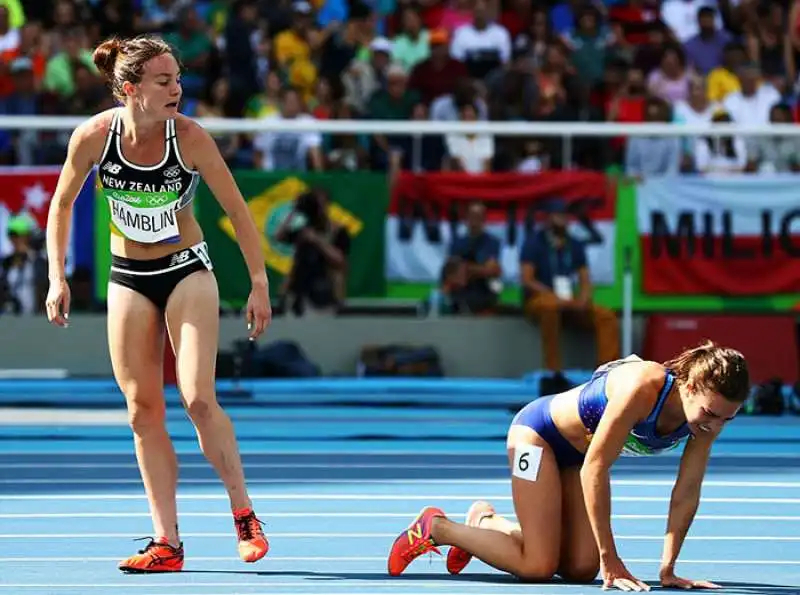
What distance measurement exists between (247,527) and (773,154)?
982 cm

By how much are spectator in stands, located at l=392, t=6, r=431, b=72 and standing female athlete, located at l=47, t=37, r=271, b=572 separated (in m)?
11.4

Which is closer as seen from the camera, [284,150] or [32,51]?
[284,150]

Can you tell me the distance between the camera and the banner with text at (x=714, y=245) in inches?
597

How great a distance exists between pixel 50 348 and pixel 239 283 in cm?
172

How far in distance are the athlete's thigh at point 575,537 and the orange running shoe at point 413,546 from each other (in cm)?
47

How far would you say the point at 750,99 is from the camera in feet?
55.9

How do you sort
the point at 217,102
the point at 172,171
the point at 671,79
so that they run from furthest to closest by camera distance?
the point at 671,79 < the point at 217,102 < the point at 172,171

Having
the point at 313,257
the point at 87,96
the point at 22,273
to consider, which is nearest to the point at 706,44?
the point at 313,257

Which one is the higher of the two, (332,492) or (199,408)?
(199,408)

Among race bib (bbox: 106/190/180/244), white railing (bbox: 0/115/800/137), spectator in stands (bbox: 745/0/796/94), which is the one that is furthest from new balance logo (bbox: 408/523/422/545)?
spectator in stands (bbox: 745/0/796/94)

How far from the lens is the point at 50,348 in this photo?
14906 mm

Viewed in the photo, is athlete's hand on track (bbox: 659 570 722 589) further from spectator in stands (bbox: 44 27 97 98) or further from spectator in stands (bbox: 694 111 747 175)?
spectator in stands (bbox: 44 27 97 98)

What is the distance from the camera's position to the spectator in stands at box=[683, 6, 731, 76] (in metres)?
18.2

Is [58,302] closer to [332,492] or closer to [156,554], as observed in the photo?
[156,554]
